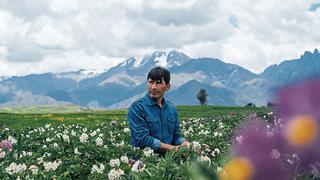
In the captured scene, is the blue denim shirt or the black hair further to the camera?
the blue denim shirt

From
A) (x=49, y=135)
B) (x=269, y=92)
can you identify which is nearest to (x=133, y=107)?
(x=49, y=135)

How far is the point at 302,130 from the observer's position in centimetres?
83

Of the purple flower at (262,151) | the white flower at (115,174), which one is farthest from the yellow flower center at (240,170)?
the white flower at (115,174)

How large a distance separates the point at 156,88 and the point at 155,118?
50cm

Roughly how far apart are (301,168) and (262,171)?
17 centimetres

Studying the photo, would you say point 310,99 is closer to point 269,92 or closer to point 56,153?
point 269,92

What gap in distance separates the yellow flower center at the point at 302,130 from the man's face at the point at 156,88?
687 centimetres

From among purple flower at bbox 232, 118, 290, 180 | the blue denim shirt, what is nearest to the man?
the blue denim shirt

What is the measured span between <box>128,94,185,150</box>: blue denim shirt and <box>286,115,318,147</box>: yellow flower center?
684 cm

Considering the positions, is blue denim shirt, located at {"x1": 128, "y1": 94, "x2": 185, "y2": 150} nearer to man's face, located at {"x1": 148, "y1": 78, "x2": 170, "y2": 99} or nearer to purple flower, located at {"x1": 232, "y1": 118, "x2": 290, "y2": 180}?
man's face, located at {"x1": 148, "y1": 78, "x2": 170, "y2": 99}

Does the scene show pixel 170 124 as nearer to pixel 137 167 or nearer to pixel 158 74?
pixel 158 74

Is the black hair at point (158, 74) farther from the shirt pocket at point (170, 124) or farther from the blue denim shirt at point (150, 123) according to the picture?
the shirt pocket at point (170, 124)

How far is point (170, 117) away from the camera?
8281 mm

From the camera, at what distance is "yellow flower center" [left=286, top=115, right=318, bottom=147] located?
0.83m
